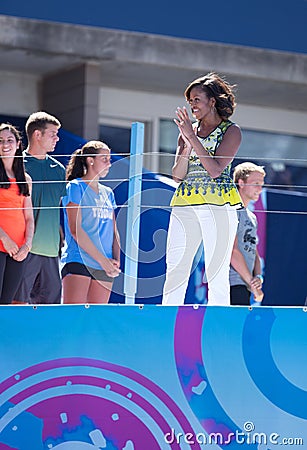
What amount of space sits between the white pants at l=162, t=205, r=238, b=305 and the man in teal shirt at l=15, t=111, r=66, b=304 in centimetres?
70

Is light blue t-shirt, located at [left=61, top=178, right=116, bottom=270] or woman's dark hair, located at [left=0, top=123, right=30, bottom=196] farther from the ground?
woman's dark hair, located at [left=0, top=123, right=30, bottom=196]

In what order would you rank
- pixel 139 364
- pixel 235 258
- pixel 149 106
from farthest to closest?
pixel 149 106 < pixel 235 258 < pixel 139 364

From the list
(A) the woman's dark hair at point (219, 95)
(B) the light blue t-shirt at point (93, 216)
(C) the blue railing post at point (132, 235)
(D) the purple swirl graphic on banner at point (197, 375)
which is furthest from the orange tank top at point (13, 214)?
(A) the woman's dark hair at point (219, 95)

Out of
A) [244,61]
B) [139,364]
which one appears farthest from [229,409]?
[244,61]

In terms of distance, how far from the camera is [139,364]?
Result: 536 cm

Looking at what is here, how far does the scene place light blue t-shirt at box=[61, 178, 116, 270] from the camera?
18.1 feet

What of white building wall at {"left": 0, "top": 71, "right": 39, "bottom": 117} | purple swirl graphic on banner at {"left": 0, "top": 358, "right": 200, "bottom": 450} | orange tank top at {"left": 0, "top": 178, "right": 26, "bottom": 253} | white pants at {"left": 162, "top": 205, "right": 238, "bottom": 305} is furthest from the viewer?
white building wall at {"left": 0, "top": 71, "right": 39, "bottom": 117}

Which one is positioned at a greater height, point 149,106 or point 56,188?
point 149,106

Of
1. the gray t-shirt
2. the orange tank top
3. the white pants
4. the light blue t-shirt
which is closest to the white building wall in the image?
the gray t-shirt

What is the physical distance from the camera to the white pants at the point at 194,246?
5.46m

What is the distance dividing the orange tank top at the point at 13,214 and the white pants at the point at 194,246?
863 millimetres

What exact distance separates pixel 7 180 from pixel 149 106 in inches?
235

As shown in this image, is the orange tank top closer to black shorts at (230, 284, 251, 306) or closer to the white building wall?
black shorts at (230, 284, 251, 306)

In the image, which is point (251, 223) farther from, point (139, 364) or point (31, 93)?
point (31, 93)
